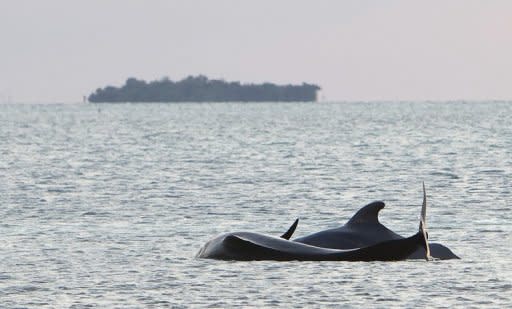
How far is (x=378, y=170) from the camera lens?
7294 centimetres

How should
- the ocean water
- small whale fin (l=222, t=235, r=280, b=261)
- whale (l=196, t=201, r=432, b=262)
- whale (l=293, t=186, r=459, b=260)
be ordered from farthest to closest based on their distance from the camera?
whale (l=293, t=186, r=459, b=260) → small whale fin (l=222, t=235, r=280, b=261) → whale (l=196, t=201, r=432, b=262) → the ocean water

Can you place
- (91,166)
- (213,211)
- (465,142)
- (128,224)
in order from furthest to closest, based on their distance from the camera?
(465,142) → (91,166) → (213,211) → (128,224)

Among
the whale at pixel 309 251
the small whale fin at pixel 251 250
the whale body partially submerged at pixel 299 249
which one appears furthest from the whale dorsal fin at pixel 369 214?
the small whale fin at pixel 251 250

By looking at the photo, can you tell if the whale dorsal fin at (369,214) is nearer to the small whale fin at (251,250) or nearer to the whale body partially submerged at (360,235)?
the whale body partially submerged at (360,235)

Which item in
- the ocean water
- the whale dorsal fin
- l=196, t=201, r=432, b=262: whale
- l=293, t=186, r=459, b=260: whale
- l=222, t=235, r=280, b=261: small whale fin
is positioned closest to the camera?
the ocean water

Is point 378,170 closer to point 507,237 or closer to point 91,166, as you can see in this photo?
point 91,166

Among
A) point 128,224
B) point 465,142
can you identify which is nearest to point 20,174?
point 128,224

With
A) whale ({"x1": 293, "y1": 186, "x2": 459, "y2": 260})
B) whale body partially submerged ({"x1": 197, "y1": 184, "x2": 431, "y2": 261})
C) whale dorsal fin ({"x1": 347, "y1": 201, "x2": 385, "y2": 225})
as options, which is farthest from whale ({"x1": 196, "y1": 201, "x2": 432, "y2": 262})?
whale dorsal fin ({"x1": 347, "y1": 201, "x2": 385, "y2": 225})

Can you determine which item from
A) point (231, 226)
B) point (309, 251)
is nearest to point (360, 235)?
point (309, 251)

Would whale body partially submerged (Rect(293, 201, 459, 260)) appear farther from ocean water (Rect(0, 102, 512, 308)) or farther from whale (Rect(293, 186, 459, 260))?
ocean water (Rect(0, 102, 512, 308))

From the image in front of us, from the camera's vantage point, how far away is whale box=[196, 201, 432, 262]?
94.2ft

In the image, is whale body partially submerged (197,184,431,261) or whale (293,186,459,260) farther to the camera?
whale (293,186,459,260)

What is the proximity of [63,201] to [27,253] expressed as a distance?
1879 cm

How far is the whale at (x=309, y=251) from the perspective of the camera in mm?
28722
